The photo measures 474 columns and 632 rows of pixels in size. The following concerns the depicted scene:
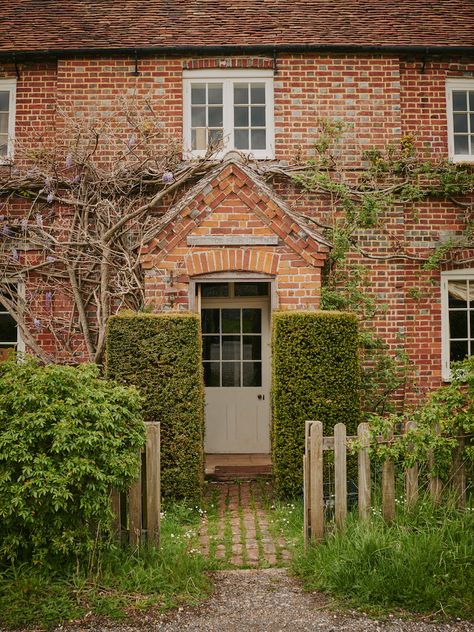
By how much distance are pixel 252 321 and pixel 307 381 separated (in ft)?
10.9

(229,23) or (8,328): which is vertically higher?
(229,23)

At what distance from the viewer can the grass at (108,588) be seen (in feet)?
15.3

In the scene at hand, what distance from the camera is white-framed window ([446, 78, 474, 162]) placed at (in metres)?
11.0

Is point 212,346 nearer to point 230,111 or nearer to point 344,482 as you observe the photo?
point 230,111

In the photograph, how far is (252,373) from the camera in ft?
36.4

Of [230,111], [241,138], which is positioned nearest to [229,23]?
[230,111]

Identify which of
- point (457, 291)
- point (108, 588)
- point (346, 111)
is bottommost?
point (108, 588)

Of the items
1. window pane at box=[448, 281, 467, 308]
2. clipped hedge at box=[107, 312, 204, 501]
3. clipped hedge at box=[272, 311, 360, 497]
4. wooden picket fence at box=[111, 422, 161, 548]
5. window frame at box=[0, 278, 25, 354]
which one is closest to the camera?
wooden picket fence at box=[111, 422, 161, 548]

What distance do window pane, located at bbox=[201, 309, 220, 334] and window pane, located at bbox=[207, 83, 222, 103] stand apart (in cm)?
371

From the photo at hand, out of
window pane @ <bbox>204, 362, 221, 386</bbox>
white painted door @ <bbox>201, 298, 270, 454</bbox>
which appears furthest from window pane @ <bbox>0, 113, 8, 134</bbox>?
window pane @ <bbox>204, 362, 221, 386</bbox>

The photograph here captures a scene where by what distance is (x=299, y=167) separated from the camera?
1052 cm

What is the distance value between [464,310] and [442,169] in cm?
244

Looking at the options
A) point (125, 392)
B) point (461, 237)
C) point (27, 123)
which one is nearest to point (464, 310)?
point (461, 237)

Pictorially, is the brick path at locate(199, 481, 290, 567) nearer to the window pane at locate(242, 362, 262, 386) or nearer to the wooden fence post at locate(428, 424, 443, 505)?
the wooden fence post at locate(428, 424, 443, 505)
